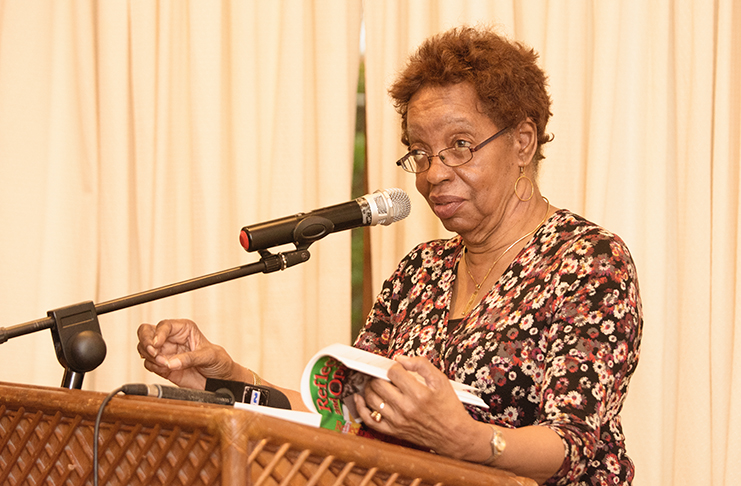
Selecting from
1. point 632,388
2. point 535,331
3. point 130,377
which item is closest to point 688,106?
point 632,388

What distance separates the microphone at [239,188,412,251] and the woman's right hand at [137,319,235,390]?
0.40m

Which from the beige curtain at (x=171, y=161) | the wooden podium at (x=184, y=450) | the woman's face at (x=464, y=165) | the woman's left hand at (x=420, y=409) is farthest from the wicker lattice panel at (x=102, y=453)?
the beige curtain at (x=171, y=161)

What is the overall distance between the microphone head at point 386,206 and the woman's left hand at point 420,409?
14.8 inches

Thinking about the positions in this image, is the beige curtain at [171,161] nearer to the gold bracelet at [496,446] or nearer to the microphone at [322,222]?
the microphone at [322,222]

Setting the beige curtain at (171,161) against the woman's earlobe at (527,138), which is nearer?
the woman's earlobe at (527,138)

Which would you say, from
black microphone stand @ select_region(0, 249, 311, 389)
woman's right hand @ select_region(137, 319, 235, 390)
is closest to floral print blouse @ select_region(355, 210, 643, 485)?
woman's right hand @ select_region(137, 319, 235, 390)

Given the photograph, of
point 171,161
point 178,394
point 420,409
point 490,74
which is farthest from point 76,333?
point 171,161

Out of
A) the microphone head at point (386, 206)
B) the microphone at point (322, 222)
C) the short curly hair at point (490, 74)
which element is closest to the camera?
the microphone at point (322, 222)

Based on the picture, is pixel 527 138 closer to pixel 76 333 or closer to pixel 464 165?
pixel 464 165

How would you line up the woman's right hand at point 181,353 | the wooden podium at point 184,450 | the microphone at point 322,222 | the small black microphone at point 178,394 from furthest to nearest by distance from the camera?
the woman's right hand at point 181,353 → the microphone at point 322,222 → the small black microphone at point 178,394 → the wooden podium at point 184,450

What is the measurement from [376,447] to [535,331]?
663 mm

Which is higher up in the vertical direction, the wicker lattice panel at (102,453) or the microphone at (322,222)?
the microphone at (322,222)

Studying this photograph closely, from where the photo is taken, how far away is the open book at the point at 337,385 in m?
1.11

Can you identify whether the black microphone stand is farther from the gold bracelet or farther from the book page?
the gold bracelet
